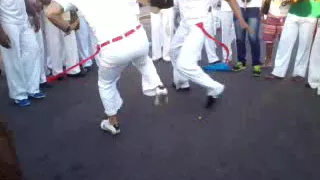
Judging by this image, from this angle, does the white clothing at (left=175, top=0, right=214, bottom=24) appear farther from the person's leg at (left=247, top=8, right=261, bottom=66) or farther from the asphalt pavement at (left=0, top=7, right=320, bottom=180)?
the person's leg at (left=247, top=8, right=261, bottom=66)

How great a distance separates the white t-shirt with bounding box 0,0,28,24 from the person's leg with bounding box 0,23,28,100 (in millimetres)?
71

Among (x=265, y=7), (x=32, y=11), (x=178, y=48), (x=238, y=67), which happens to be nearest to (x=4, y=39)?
(x=32, y=11)

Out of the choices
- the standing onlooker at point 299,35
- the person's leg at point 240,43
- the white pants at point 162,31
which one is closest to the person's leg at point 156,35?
the white pants at point 162,31

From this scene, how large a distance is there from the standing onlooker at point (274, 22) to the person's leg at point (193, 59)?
1.69 m

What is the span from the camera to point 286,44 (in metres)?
5.84

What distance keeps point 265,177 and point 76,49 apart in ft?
13.1

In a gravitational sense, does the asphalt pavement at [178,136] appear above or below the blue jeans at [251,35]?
below

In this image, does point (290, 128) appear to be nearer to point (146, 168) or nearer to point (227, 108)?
point (227, 108)

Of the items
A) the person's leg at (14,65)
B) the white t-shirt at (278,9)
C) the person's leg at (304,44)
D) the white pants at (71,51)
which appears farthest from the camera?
the white pants at (71,51)

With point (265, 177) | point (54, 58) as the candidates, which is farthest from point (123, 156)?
point (54, 58)

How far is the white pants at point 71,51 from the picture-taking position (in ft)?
20.7

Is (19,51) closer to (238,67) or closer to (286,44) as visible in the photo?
(238,67)

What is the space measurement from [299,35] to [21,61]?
3791 millimetres

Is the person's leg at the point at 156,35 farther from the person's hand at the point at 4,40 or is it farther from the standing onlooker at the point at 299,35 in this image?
the person's hand at the point at 4,40
